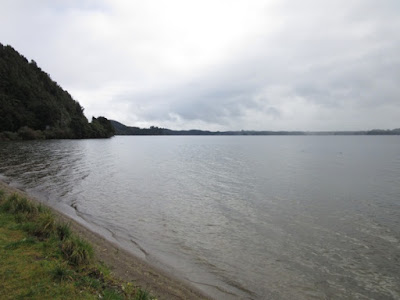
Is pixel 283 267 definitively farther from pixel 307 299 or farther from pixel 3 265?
pixel 3 265

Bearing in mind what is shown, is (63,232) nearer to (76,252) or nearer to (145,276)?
(76,252)

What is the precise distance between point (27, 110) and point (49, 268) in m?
162

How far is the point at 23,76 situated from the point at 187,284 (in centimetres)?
19971

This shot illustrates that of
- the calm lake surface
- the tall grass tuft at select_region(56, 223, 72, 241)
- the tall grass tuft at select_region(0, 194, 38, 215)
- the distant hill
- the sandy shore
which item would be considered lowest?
the calm lake surface

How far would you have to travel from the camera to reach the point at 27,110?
454 ft

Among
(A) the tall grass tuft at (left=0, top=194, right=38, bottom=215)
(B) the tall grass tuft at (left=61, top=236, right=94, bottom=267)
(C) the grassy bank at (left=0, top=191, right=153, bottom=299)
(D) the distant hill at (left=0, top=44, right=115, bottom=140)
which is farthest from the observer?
(D) the distant hill at (left=0, top=44, right=115, bottom=140)

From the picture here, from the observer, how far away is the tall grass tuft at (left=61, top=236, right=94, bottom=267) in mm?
7391

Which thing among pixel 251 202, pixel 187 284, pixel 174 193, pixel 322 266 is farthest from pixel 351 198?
pixel 187 284

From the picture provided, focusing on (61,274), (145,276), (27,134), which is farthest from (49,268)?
(27,134)

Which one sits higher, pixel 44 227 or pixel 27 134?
pixel 27 134

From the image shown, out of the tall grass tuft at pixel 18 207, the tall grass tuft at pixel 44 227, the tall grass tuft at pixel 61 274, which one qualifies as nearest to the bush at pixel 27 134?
the tall grass tuft at pixel 18 207

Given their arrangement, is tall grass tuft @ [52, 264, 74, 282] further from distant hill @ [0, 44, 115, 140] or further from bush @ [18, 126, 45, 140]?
A: bush @ [18, 126, 45, 140]

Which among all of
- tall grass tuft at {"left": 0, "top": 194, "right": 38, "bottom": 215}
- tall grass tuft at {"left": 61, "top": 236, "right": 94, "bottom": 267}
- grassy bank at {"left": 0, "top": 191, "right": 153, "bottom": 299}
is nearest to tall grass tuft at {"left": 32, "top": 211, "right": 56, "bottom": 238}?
grassy bank at {"left": 0, "top": 191, "right": 153, "bottom": 299}

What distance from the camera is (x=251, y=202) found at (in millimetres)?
21109
